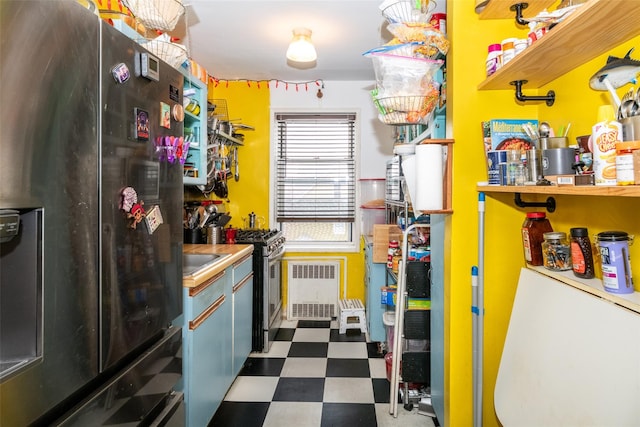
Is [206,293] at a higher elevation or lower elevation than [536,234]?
lower

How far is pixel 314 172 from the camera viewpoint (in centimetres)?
409

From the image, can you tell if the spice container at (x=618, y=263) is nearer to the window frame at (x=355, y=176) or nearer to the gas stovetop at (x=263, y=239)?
the gas stovetop at (x=263, y=239)

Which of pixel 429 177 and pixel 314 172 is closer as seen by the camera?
pixel 429 177

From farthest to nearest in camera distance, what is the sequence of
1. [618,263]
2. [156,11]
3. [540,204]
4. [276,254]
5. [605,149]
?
[276,254], [156,11], [540,204], [618,263], [605,149]

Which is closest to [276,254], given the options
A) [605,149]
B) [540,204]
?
[540,204]

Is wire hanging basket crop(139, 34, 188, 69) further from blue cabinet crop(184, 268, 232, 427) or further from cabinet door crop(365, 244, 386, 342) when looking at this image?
cabinet door crop(365, 244, 386, 342)

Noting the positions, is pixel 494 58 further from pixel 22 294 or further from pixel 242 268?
pixel 242 268

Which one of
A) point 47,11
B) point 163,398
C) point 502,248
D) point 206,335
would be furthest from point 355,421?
point 47,11

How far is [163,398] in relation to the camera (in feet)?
4.78

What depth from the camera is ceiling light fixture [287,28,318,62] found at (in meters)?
2.72

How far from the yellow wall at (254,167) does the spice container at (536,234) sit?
8.32ft

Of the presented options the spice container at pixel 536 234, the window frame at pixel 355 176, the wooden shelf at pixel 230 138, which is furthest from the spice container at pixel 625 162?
the window frame at pixel 355 176

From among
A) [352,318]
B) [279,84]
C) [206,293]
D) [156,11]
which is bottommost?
[352,318]

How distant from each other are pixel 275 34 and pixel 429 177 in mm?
1931
